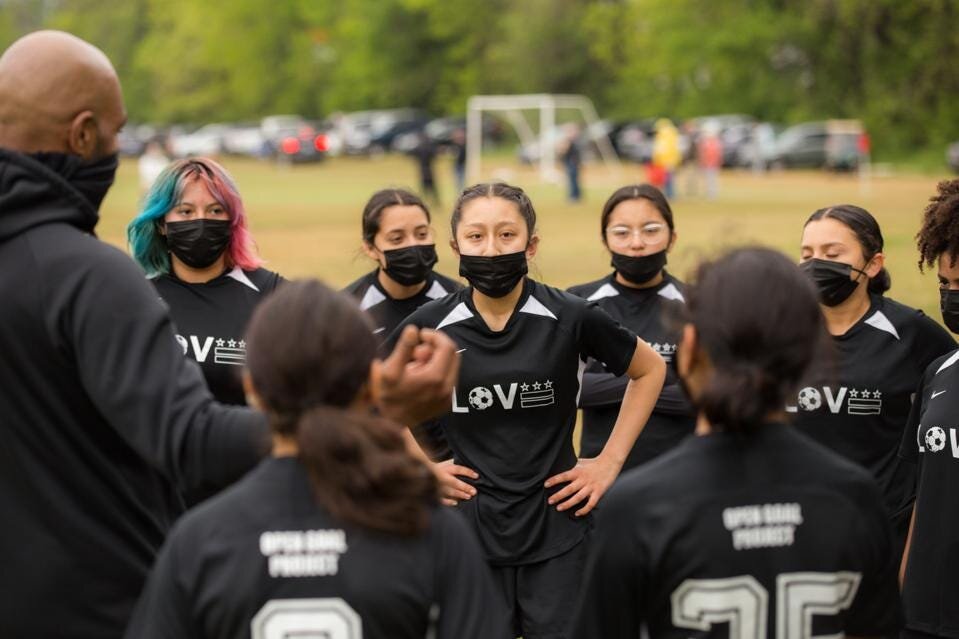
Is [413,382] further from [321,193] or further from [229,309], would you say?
[321,193]

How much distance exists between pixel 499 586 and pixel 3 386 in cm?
263

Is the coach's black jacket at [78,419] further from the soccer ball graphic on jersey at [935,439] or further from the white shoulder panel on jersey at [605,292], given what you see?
the white shoulder panel on jersey at [605,292]

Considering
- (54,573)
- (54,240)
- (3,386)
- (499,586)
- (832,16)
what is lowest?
(499,586)

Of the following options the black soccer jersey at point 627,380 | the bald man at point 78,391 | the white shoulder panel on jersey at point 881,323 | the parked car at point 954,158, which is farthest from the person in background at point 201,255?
the parked car at point 954,158

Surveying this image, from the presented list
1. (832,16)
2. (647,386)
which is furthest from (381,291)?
(832,16)

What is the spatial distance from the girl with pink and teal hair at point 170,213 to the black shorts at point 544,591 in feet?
5.66

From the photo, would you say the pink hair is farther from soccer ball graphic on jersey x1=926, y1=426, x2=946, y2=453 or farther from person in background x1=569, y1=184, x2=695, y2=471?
A: soccer ball graphic on jersey x1=926, y1=426, x2=946, y2=453

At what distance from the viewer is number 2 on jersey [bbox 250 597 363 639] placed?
2.67 meters

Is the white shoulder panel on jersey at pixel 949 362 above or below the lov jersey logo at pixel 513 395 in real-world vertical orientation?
above

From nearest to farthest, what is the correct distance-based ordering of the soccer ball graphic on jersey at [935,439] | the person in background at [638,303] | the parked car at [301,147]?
1. the soccer ball graphic on jersey at [935,439]
2. the person in background at [638,303]
3. the parked car at [301,147]

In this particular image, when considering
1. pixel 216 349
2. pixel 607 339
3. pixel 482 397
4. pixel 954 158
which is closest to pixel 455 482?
pixel 482 397

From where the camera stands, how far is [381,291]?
6836 millimetres

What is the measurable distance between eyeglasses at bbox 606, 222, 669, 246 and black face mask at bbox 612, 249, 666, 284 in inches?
2.7

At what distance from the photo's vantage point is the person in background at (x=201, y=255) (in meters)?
5.44
